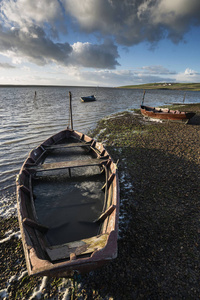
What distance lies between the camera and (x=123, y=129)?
2177 cm

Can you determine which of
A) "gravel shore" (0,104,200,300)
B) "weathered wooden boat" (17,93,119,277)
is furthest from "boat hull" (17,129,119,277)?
"gravel shore" (0,104,200,300)

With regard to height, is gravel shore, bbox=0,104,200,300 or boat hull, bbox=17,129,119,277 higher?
boat hull, bbox=17,129,119,277

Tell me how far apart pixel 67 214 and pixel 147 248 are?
374cm

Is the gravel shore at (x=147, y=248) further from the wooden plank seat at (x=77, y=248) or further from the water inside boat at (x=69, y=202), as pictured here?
the water inside boat at (x=69, y=202)

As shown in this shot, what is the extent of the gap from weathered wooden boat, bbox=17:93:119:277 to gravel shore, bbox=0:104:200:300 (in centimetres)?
86

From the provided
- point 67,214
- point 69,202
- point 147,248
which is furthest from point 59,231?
point 147,248

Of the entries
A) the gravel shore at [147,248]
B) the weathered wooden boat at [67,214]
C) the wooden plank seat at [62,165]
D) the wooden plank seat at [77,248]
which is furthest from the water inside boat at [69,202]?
the gravel shore at [147,248]

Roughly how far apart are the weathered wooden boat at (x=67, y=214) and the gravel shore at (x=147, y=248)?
86cm

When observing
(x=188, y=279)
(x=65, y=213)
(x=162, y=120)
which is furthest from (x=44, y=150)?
(x=162, y=120)

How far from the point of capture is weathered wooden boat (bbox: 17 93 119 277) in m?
3.83

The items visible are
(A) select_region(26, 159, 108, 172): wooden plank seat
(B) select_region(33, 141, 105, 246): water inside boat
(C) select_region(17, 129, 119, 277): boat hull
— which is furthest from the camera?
(A) select_region(26, 159, 108, 172): wooden plank seat

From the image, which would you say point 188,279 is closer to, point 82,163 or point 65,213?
point 65,213

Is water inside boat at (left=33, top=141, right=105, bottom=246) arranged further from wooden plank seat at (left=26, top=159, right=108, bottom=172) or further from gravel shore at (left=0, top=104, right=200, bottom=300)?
→ gravel shore at (left=0, top=104, right=200, bottom=300)

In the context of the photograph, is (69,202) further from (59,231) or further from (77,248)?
(77,248)
